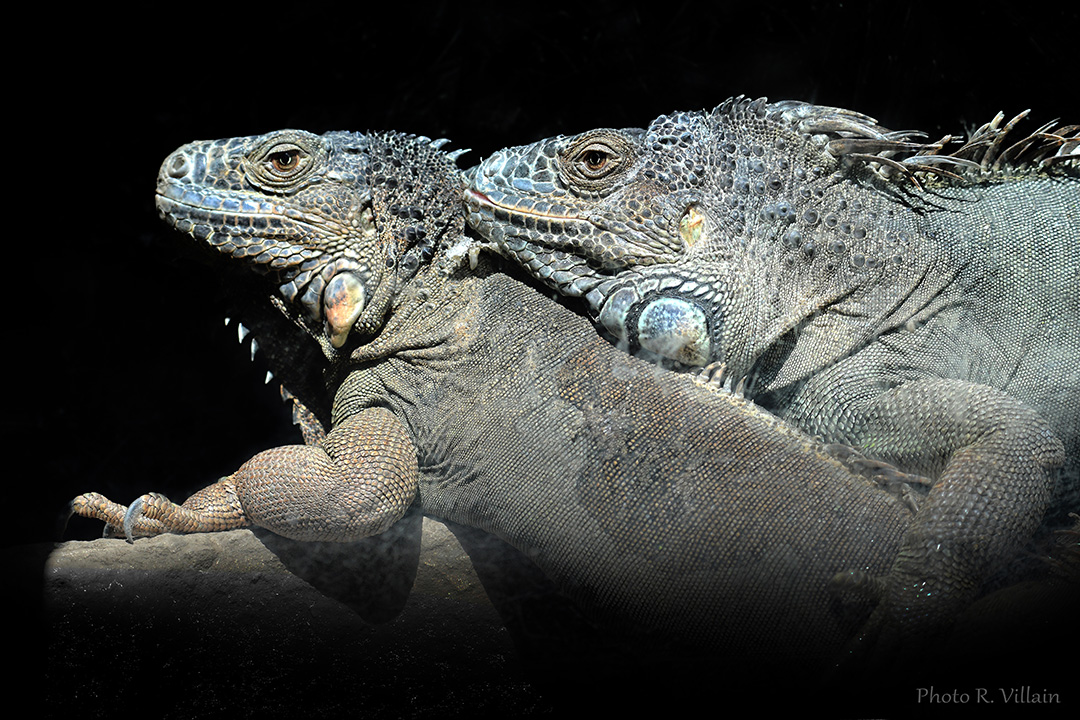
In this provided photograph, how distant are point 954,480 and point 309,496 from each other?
1.60 m

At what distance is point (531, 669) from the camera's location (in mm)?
1837

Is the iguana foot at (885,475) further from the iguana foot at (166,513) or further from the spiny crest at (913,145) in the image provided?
the iguana foot at (166,513)

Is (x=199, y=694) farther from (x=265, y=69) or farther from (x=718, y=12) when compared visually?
(x=718, y=12)

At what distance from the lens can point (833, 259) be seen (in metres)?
2.28

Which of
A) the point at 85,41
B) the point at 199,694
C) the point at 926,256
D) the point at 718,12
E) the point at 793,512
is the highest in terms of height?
the point at 718,12

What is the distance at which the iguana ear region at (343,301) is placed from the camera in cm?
234

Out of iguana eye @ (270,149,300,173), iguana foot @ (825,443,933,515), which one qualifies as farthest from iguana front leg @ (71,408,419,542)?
iguana foot @ (825,443,933,515)

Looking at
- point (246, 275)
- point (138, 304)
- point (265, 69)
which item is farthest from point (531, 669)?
point (265, 69)

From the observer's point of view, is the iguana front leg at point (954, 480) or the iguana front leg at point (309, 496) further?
the iguana front leg at point (309, 496)

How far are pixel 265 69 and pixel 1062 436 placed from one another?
2.92 meters

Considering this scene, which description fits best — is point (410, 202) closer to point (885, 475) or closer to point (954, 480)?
point (885, 475)

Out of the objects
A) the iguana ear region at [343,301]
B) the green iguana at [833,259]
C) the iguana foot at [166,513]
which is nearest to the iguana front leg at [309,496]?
the iguana foot at [166,513]

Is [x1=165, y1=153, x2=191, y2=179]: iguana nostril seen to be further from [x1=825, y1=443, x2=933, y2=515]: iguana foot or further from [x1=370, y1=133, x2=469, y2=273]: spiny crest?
[x1=825, y1=443, x2=933, y2=515]: iguana foot

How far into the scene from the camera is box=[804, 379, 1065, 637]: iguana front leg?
173cm
